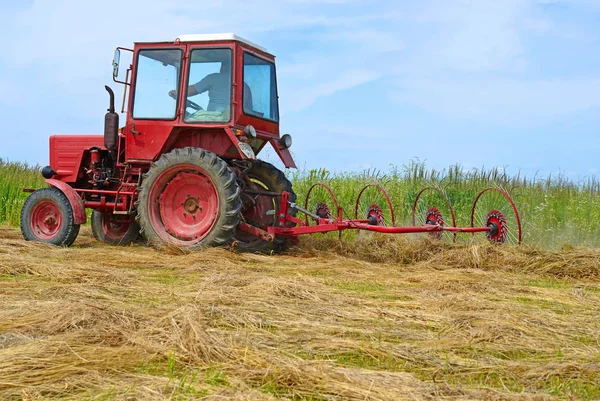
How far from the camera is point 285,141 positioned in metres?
8.23

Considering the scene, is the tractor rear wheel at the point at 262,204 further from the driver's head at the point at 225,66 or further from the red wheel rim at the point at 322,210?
the driver's head at the point at 225,66

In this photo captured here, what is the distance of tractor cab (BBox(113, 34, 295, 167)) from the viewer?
7.45 metres

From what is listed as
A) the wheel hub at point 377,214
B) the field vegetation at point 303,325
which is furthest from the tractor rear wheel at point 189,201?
the wheel hub at point 377,214

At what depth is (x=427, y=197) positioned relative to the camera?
9.71 metres

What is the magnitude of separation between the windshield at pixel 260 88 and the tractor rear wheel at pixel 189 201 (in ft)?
2.96

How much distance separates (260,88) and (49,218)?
2.98m

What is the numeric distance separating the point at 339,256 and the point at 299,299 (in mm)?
2724

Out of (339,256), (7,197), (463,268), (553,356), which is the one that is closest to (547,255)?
(463,268)

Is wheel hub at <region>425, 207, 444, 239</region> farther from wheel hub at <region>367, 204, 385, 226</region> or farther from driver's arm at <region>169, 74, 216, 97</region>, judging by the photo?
driver's arm at <region>169, 74, 216, 97</region>

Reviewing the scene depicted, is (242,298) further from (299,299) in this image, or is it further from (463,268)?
(463,268)

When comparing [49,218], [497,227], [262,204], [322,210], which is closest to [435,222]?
[497,227]

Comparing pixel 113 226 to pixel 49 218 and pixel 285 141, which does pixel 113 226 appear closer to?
pixel 49 218

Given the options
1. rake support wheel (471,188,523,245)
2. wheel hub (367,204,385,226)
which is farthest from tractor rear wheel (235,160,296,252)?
rake support wheel (471,188,523,245)

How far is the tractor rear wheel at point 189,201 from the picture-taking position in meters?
7.09
